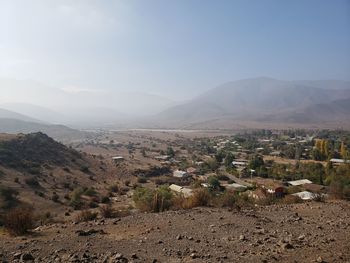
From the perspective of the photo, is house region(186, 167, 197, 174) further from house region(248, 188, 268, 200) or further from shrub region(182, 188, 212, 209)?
shrub region(182, 188, 212, 209)

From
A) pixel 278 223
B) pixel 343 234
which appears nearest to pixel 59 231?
pixel 278 223

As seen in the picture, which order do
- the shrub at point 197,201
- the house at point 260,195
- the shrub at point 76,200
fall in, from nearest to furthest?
the shrub at point 197,201 < the house at point 260,195 < the shrub at point 76,200

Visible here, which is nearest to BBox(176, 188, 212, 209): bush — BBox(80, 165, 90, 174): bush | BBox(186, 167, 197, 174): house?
BBox(80, 165, 90, 174): bush

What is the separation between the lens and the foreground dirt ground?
7164mm

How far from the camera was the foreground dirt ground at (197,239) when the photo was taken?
716 cm

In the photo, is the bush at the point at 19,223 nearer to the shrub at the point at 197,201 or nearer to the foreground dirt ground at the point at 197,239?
the foreground dirt ground at the point at 197,239

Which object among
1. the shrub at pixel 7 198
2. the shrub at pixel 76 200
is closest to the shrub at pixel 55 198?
the shrub at pixel 76 200

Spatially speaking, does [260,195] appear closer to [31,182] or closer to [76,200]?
[76,200]

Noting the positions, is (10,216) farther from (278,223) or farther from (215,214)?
(278,223)

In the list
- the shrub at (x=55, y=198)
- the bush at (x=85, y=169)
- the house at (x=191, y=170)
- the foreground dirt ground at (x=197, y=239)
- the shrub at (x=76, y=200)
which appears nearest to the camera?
the foreground dirt ground at (x=197, y=239)

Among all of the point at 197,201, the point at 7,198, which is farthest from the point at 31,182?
the point at 197,201

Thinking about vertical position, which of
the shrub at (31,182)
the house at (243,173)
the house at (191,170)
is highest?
the shrub at (31,182)

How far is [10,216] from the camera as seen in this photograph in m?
9.42

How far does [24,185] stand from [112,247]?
80.9ft
